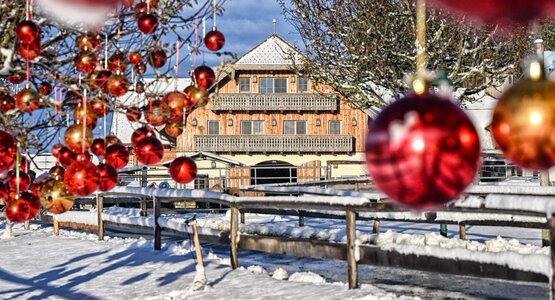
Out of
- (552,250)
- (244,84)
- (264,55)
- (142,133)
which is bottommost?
(552,250)

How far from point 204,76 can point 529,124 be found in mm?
2166

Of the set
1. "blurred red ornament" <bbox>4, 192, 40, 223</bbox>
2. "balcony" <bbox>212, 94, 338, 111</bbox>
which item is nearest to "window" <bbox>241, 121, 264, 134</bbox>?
"balcony" <bbox>212, 94, 338, 111</bbox>

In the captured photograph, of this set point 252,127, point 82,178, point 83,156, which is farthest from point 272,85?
point 82,178

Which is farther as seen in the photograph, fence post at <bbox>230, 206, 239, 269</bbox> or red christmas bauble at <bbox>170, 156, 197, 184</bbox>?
fence post at <bbox>230, 206, 239, 269</bbox>

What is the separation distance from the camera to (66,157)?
2912 mm

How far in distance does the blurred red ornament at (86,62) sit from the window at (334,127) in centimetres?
3617

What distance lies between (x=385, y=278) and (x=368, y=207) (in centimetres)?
202

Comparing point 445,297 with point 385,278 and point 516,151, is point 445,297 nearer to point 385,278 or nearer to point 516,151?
point 385,278

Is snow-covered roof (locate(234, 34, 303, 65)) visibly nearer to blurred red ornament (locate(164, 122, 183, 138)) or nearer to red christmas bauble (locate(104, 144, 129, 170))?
blurred red ornament (locate(164, 122, 183, 138))

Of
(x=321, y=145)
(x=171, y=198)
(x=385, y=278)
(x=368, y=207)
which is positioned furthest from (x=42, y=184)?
(x=321, y=145)

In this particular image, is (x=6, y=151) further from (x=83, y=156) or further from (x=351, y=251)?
(x=351, y=251)

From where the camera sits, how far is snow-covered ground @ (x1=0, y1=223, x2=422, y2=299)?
7.95m

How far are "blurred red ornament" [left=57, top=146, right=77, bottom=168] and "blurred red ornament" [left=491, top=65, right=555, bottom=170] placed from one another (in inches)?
80.5

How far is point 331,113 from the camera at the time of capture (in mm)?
39094
